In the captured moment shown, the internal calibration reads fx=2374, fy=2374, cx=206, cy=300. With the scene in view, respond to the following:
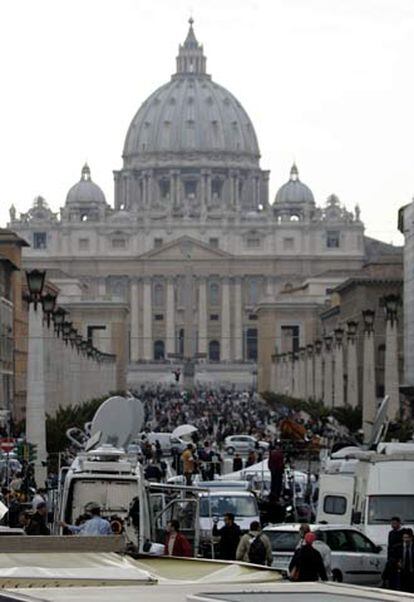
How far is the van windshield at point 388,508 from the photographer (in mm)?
23641

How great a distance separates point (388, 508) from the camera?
23.7m

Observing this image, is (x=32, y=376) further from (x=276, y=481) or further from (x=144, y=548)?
(x=144, y=548)

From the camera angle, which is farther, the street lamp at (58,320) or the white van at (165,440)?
the street lamp at (58,320)

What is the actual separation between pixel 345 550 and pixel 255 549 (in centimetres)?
315

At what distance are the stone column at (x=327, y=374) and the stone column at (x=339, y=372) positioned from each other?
2.61 meters

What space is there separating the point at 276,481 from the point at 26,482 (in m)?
3.38

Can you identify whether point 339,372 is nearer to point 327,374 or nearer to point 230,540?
point 327,374

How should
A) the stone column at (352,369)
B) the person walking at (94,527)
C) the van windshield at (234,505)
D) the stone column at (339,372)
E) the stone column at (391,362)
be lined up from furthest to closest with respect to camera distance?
the stone column at (339,372), the stone column at (352,369), the stone column at (391,362), the van windshield at (234,505), the person walking at (94,527)

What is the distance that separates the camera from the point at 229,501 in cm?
2597

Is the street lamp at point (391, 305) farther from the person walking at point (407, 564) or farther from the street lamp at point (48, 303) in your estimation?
the person walking at point (407, 564)

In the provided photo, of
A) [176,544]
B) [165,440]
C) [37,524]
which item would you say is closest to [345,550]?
[37,524]

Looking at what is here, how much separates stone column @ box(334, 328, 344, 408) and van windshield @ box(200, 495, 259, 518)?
4933 centimetres

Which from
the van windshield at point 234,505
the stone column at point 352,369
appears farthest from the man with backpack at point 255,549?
the stone column at point 352,369

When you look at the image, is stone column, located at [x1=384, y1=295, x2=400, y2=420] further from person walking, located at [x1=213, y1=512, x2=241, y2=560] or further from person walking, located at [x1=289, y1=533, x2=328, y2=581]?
person walking, located at [x1=289, y1=533, x2=328, y2=581]
